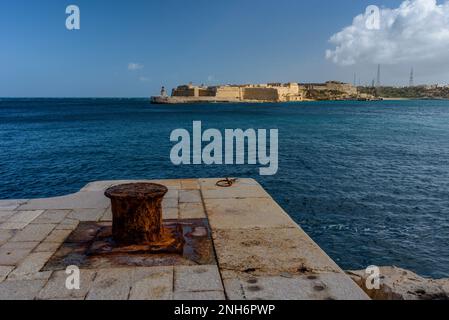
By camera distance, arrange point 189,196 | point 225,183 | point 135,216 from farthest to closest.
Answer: point 225,183
point 189,196
point 135,216

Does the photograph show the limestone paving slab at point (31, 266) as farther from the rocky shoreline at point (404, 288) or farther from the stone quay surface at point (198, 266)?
the rocky shoreline at point (404, 288)

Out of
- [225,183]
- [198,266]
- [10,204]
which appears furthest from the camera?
[225,183]

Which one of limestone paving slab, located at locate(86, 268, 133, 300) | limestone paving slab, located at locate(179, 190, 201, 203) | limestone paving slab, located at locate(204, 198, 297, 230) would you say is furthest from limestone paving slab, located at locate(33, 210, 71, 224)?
limestone paving slab, located at locate(204, 198, 297, 230)

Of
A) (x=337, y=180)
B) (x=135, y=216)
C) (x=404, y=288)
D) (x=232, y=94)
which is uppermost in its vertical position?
(x=232, y=94)

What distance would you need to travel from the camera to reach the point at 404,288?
169 inches

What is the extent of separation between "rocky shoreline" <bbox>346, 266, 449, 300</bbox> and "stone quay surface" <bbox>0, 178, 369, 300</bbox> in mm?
749

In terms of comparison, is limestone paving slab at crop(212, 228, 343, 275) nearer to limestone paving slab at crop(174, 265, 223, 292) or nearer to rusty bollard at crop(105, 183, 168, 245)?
limestone paving slab at crop(174, 265, 223, 292)

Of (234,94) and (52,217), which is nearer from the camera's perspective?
(52,217)

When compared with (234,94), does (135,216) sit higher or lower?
lower

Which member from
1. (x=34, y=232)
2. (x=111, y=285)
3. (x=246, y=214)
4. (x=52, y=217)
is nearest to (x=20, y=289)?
(x=111, y=285)

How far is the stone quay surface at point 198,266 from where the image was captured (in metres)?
3.23

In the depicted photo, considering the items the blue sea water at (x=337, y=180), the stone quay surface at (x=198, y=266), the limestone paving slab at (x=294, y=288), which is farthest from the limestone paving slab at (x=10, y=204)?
the blue sea water at (x=337, y=180)

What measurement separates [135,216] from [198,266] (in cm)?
88

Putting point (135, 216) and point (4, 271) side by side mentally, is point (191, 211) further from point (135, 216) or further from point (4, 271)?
point (4, 271)
